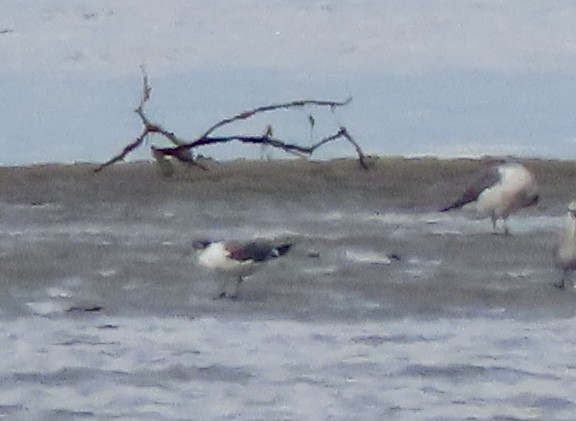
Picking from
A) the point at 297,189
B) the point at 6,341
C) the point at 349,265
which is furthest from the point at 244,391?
the point at 297,189

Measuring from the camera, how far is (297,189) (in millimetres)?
18516

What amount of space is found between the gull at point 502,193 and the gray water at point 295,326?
0.23m

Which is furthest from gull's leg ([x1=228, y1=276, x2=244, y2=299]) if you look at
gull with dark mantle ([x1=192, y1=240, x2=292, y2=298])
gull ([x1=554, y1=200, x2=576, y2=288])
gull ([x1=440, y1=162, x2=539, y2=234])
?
gull ([x1=440, y1=162, x2=539, y2=234])

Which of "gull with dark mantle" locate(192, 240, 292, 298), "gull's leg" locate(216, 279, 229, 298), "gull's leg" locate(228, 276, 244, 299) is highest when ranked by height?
"gull with dark mantle" locate(192, 240, 292, 298)

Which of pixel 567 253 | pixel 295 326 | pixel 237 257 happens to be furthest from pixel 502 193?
pixel 295 326

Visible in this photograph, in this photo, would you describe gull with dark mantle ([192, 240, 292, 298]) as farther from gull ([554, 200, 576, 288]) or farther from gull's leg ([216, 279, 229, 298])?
gull ([554, 200, 576, 288])

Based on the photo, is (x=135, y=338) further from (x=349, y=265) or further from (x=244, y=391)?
(x=349, y=265)

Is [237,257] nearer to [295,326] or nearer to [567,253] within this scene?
[295,326]

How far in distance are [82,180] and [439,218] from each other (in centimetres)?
448

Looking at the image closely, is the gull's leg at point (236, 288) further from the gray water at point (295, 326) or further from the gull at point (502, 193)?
the gull at point (502, 193)

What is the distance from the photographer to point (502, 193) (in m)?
15.0

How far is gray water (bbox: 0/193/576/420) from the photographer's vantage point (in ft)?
25.7

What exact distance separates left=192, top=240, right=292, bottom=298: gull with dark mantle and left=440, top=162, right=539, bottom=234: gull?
12.9ft

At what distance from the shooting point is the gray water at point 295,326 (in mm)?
7836
